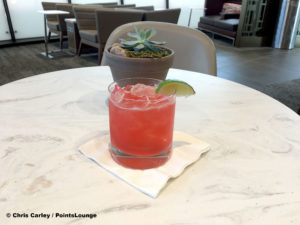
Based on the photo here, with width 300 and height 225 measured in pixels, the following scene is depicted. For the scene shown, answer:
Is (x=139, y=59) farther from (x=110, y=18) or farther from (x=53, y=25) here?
(x=53, y=25)

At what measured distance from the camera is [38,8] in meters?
5.56

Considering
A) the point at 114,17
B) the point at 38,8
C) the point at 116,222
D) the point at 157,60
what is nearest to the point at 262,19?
the point at 114,17

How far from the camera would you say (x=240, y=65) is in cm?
412

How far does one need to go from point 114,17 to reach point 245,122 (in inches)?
132

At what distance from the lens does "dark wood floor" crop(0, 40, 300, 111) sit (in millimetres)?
3249

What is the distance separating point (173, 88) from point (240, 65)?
12.9 ft

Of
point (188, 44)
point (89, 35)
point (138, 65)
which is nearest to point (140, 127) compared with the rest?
point (138, 65)

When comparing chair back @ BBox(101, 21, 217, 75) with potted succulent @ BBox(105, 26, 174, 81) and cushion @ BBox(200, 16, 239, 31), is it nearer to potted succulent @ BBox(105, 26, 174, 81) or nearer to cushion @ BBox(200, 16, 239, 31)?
potted succulent @ BBox(105, 26, 174, 81)

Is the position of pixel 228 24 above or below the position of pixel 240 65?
above

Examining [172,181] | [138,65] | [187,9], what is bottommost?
[187,9]

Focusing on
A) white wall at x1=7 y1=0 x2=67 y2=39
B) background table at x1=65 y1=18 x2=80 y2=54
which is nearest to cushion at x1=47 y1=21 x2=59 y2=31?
background table at x1=65 y1=18 x2=80 y2=54

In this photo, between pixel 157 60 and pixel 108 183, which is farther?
pixel 157 60

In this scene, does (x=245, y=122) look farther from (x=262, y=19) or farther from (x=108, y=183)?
(x=262, y=19)

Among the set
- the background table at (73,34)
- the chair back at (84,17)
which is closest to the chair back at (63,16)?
the background table at (73,34)
